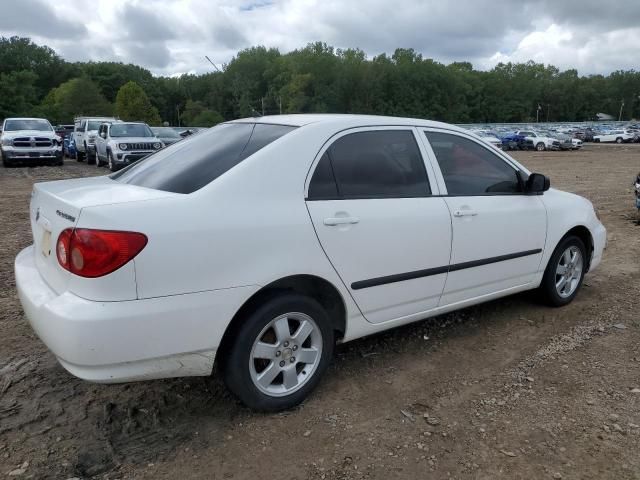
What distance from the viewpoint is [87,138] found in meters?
21.2

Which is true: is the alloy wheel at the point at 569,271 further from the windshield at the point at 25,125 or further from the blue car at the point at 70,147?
the blue car at the point at 70,147

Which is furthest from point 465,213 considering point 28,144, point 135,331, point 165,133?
point 165,133

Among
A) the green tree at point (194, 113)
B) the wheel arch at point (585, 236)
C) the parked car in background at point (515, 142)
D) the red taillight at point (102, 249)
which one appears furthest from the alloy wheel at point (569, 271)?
the green tree at point (194, 113)

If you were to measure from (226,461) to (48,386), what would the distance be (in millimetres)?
1387

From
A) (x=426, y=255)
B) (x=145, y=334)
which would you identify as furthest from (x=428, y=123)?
(x=145, y=334)

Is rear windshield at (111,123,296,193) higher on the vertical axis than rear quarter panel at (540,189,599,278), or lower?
higher

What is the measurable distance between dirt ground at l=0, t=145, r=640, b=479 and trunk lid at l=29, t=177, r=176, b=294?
83 cm

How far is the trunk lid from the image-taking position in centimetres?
262

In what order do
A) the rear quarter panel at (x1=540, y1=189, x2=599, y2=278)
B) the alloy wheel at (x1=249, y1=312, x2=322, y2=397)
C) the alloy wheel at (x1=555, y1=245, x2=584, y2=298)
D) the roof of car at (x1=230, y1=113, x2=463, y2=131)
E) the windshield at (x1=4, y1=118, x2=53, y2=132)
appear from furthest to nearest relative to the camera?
the windshield at (x1=4, y1=118, x2=53, y2=132), the alloy wheel at (x1=555, y1=245, x2=584, y2=298), the rear quarter panel at (x1=540, y1=189, x2=599, y2=278), the roof of car at (x1=230, y1=113, x2=463, y2=131), the alloy wheel at (x1=249, y1=312, x2=322, y2=397)

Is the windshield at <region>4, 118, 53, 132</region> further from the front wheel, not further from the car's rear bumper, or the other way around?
the front wheel

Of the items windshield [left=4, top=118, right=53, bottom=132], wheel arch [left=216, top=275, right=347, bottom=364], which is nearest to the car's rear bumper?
wheel arch [left=216, top=275, right=347, bottom=364]

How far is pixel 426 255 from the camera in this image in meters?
3.48

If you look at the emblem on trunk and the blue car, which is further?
the blue car

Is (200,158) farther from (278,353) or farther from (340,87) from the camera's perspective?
(340,87)
